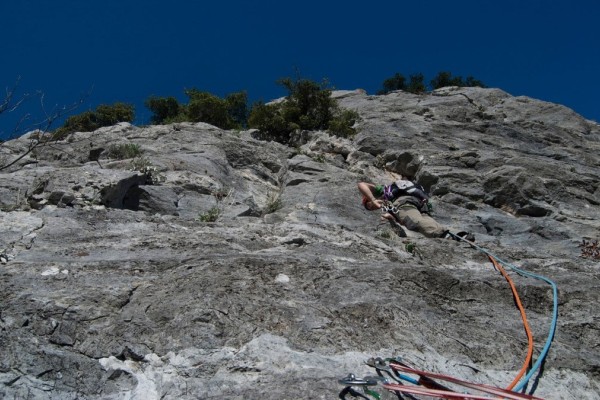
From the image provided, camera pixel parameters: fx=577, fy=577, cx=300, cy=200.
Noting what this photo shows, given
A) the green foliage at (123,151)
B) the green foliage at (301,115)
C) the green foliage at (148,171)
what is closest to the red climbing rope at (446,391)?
the green foliage at (148,171)

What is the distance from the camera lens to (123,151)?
10.3 m

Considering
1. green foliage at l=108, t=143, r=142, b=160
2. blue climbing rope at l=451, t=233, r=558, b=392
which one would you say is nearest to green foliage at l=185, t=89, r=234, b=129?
green foliage at l=108, t=143, r=142, b=160

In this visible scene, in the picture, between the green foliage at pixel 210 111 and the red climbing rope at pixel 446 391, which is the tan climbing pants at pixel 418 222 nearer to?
the red climbing rope at pixel 446 391

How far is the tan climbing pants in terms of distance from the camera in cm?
788

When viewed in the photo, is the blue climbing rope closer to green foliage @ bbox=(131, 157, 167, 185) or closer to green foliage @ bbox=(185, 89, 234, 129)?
green foliage @ bbox=(131, 157, 167, 185)

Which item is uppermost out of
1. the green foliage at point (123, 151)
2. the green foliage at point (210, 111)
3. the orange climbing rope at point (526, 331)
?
the green foliage at point (210, 111)

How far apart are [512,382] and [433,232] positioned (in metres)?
3.77

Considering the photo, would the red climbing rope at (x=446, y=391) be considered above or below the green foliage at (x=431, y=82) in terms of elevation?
below

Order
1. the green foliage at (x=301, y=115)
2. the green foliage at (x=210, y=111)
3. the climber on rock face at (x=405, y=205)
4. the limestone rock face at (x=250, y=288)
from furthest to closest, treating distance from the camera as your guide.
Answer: the green foliage at (x=210, y=111) → the green foliage at (x=301, y=115) → the climber on rock face at (x=405, y=205) → the limestone rock face at (x=250, y=288)

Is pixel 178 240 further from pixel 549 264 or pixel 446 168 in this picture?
pixel 446 168

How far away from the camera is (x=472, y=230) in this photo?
929 centimetres

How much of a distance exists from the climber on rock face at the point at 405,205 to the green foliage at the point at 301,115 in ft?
18.1

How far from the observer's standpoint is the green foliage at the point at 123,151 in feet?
33.3

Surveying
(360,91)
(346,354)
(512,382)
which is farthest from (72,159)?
(360,91)
